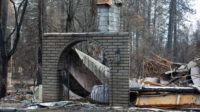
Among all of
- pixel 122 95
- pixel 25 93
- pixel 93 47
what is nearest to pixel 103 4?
pixel 122 95

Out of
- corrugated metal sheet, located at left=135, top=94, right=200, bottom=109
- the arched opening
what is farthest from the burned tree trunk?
corrugated metal sheet, located at left=135, top=94, right=200, bottom=109

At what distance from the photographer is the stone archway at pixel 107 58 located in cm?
775

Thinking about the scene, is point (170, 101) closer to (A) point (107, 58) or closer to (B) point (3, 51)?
(A) point (107, 58)

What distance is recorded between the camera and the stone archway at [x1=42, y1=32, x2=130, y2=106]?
A: 25.4 feet

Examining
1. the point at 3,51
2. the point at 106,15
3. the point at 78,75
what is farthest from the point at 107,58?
the point at 3,51

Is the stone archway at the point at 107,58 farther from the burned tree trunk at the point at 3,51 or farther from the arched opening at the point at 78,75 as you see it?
the burned tree trunk at the point at 3,51

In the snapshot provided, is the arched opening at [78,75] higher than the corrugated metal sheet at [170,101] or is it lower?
higher

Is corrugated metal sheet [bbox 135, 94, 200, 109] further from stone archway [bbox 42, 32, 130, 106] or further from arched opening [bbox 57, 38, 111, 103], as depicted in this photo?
arched opening [bbox 57, 38, 111, 103]

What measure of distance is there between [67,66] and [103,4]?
95.7 inches

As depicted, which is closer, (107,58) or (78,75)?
(107,58)

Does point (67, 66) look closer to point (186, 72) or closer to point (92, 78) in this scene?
point (92, 78)

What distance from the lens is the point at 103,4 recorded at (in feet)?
28.8

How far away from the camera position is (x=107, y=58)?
25.7 feet

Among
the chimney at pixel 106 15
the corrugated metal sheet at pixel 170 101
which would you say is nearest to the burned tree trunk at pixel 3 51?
the chimney at pixel 106 15
